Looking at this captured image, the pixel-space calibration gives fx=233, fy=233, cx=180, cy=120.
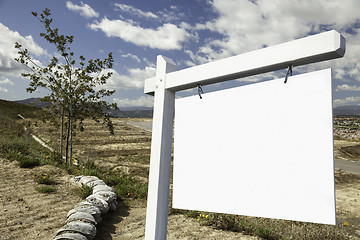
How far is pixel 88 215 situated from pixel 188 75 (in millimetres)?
2906

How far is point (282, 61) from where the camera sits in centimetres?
118

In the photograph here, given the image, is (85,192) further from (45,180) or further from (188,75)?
(188,75)

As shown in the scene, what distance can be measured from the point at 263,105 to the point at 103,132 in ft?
61.4

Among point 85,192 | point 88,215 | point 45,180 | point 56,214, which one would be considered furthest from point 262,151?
point 45,180

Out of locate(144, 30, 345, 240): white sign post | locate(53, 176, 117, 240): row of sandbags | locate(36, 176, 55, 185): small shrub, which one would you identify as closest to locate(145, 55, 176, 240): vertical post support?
locate(144, 30, 345, 240): white sign post

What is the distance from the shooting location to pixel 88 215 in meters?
Result: 3.42

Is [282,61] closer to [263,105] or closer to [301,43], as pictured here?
[301,43]

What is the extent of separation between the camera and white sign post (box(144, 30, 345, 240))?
1.10 m

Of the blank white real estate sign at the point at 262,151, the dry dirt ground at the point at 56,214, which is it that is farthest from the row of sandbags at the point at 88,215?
the blank white real estate sign at the point at 262,151

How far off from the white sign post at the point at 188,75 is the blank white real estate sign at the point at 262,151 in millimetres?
89

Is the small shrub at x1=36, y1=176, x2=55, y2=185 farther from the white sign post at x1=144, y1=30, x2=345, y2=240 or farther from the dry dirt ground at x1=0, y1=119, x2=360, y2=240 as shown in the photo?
the white sign post at x1=144, y1=30, x2=345, y2=240

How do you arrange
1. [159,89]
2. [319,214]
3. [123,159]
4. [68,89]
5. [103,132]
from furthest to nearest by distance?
[103,132] < [123,159] < [68,89] < [159,89] < [319,214]

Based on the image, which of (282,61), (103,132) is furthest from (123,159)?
(282,61)

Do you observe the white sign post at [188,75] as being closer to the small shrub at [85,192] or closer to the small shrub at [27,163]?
the small shrub at [85,192]
